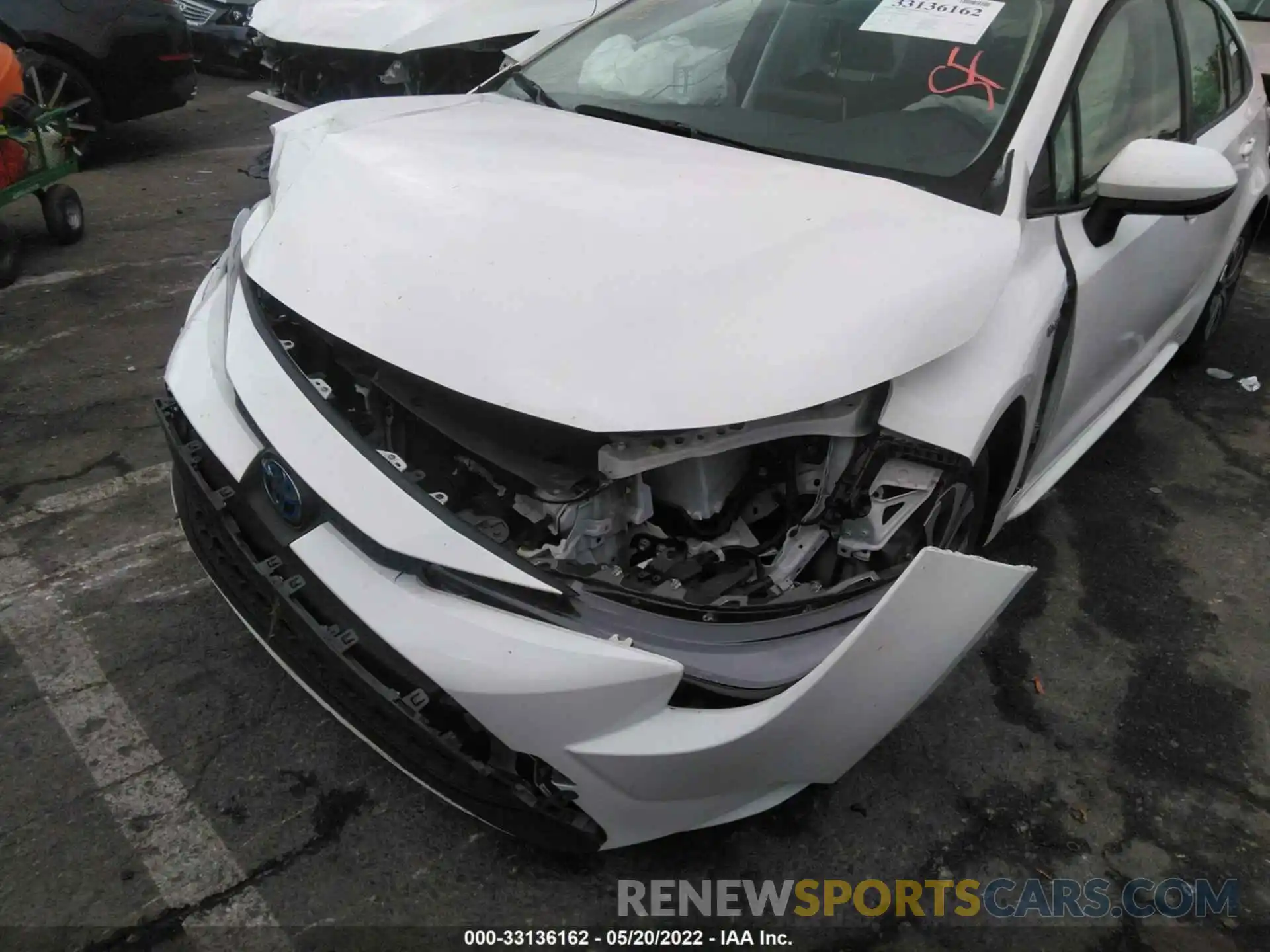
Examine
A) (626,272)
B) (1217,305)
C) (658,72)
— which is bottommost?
(1217,305)

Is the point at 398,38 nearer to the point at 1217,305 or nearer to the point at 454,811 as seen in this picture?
the point at 1217,305

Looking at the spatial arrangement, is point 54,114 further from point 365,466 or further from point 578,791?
point 578,791

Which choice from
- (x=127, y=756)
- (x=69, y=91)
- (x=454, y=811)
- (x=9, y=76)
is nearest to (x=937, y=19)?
(x=454, y=811)

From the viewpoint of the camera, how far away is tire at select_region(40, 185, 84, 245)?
16.5 feet

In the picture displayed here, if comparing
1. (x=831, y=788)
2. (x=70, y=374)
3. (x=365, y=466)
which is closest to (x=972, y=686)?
(x=831, y=788)

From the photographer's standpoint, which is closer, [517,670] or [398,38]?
[517,670]

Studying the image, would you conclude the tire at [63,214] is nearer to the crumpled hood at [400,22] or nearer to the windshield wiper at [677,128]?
the crumpled hood at [400,22]

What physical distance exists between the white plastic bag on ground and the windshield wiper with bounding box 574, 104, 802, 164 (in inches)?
4.1

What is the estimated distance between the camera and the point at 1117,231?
8.40 feet

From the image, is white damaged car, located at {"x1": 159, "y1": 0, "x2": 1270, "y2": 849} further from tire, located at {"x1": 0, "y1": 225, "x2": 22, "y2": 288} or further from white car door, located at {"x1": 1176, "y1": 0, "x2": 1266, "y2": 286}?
tire, located at {"x1": 0, "y1": 225, "x2": 22, "y2": 288}

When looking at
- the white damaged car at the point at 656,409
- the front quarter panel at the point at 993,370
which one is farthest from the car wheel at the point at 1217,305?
the front quarter panel at the point at 993,370

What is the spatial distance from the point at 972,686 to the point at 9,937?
7.17 feet

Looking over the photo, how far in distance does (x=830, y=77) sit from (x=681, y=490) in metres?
1.31

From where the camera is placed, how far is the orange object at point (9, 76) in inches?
178
